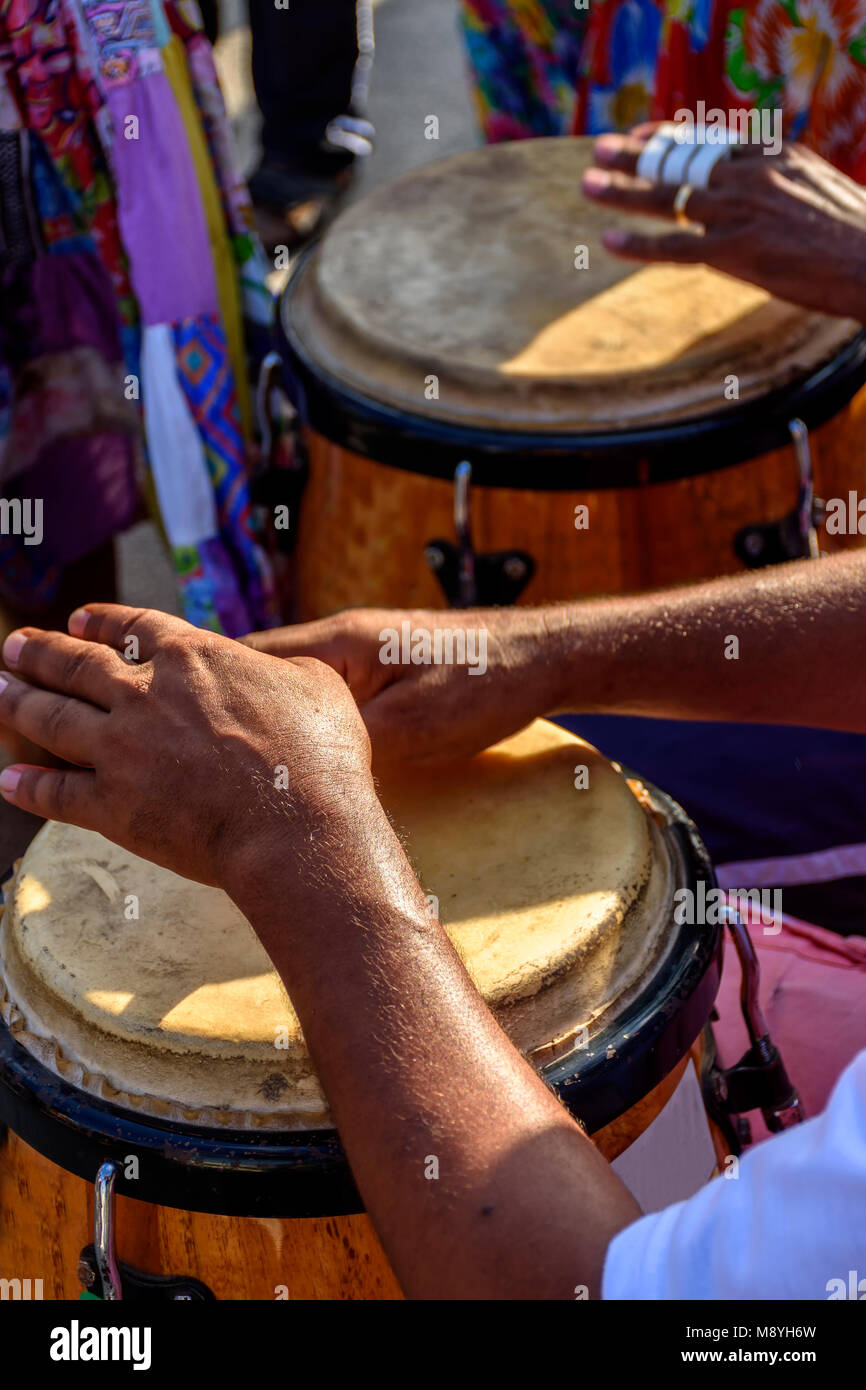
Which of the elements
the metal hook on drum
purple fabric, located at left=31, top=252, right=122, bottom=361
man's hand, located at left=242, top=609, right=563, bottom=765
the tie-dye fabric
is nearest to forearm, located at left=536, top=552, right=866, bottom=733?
man's hand, located at left=242, top=609, right=563, bottom=765

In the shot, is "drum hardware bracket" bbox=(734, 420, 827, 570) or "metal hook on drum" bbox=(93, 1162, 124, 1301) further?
"drum hardware bracket" bbox=(734, 420, 827, 570)

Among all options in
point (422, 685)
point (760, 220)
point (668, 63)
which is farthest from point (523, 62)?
point (422, 685)

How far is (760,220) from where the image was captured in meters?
1.51

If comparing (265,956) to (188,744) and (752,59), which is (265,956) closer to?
(188,744)

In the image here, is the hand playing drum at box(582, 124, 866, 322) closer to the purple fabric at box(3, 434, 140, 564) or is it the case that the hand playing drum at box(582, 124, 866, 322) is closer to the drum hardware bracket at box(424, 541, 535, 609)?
the drum hardware bracket at box(424, 541, 535, 609)

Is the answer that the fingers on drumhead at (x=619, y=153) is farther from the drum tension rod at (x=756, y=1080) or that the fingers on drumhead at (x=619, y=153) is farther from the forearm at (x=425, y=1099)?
the forearm at (x=425, y=1099)

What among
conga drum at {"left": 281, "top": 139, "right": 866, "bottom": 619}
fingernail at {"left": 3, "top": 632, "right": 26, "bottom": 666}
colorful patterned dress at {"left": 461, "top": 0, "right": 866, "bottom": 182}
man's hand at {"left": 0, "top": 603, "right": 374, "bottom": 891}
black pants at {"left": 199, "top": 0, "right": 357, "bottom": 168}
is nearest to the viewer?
man's hand at {"left": 0, "top": 603, "right": 374, "bottom": 891}

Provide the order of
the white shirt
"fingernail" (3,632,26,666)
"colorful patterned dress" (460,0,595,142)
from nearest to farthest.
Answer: the white shirt < "fingernail" (3,632,26,666) < "colorful patterned dress" (460,0,595,142)

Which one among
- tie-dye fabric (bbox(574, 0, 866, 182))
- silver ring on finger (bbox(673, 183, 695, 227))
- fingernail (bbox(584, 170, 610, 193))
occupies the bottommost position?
silver ring on finger (bbox(673, 183, 695, 227))

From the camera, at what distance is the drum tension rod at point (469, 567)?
1379 millimetres

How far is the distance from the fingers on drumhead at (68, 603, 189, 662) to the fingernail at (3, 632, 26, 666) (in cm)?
4

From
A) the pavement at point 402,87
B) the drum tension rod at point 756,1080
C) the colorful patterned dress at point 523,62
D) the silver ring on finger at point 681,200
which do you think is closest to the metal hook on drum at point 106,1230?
the drum tension rod at point 756,1080

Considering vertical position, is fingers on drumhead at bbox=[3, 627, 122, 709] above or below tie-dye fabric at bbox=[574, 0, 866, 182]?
below

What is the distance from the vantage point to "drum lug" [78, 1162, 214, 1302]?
2.74 ft
